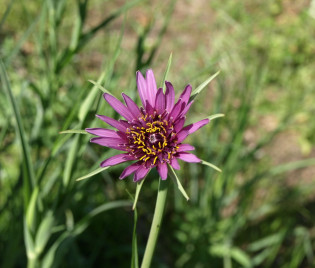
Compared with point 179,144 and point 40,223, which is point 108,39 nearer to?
point 40,223

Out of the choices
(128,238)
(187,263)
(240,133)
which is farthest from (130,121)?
(128,238)

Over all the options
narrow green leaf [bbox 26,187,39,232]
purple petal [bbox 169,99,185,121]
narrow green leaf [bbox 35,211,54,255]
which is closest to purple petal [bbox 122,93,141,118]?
purple petal [bbox 169,99,185,121]

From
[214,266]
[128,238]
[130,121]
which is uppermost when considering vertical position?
[130,121]

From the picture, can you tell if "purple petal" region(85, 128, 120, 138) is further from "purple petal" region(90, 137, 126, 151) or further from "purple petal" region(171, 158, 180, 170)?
"purple petal" region(171, 158, 180, 170)

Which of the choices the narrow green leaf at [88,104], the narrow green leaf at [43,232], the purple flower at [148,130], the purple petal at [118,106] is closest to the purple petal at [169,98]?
the purple flower at [148,130]

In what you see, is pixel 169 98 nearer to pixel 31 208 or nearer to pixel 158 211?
pixel 158 211

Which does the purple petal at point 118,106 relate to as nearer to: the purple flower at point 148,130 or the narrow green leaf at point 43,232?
the purple flower at point 148,130
